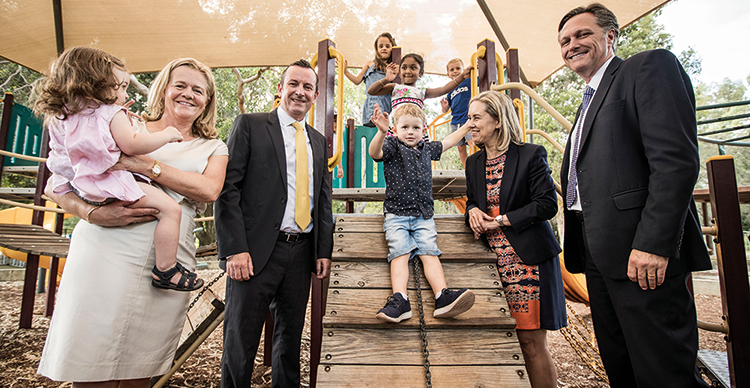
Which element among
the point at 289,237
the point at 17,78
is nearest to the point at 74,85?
the point at 289,237

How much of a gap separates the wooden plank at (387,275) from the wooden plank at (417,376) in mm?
505

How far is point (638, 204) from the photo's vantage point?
1.45 m

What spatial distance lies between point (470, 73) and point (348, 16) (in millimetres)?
3390

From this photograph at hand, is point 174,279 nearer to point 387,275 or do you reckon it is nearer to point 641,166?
point 387,275

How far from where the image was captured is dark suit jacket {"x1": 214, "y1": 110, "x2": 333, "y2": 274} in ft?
6.20

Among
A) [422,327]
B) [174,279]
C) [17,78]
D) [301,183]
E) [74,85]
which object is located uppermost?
[17,78]

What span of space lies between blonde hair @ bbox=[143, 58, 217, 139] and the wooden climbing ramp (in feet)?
3.71

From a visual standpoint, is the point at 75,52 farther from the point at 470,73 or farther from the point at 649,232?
the point at 470,73

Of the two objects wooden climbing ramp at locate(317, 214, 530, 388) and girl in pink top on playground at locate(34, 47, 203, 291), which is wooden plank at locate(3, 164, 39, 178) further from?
wooden climbing ramp at locate(317, 214, 530, 388)

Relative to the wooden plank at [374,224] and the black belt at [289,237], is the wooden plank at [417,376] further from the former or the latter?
the wooden plank at [374,224]

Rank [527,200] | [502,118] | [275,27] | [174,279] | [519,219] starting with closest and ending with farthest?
[174,279] → [519,219] → [527,200] → [502,118] → [275,27]

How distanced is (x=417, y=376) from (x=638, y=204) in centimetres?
130

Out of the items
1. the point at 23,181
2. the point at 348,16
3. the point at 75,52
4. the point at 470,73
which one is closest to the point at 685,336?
the point at 75,52

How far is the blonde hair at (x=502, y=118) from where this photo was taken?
7.59 feet
